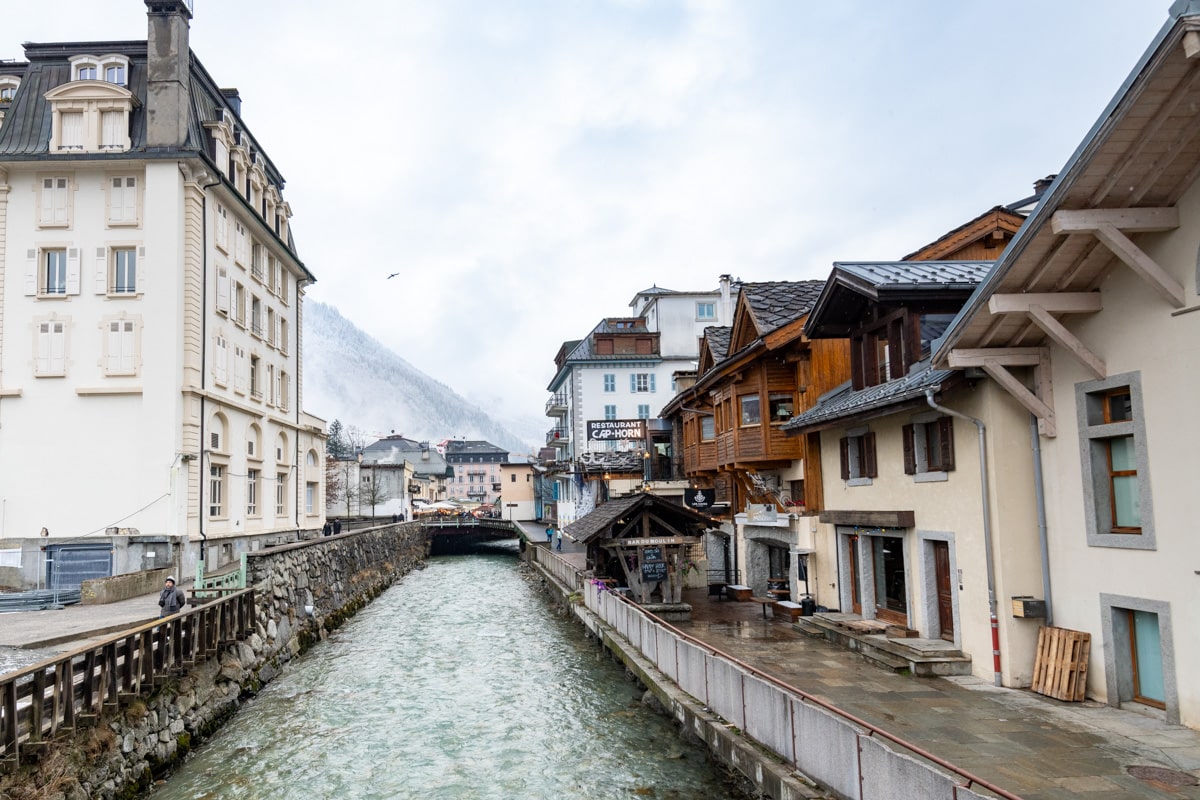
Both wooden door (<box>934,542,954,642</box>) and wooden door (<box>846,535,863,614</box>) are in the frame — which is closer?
wooden door (<box>934,542,954,642</box>)

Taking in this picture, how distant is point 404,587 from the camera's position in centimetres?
4531

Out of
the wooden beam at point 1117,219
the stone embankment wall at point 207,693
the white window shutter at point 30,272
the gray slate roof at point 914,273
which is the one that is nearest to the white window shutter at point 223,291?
the white window shutter at point 30,272

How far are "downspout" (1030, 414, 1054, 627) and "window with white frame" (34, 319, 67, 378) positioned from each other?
2819 cm

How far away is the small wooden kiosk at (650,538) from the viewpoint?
2244 cm

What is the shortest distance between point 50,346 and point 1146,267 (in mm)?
30029

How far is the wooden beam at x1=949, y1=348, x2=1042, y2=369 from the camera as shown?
1273 centimetres

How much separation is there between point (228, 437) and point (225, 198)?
8.88 m

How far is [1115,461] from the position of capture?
38.4 ft

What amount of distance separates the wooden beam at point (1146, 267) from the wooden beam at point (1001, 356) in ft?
8.25

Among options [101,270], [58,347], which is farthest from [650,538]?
[58,347]

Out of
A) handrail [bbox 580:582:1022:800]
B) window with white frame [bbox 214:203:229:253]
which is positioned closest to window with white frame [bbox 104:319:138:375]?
window with white frame [bbox 214:203:229:253]

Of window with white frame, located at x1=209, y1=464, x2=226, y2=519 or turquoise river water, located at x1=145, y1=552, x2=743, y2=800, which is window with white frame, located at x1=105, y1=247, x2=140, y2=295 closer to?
window with white frame, located at x1=209, y1=464, x2=226, y2=519

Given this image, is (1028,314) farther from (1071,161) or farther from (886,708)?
(886,708)

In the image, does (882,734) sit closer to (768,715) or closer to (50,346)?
(768,715)
